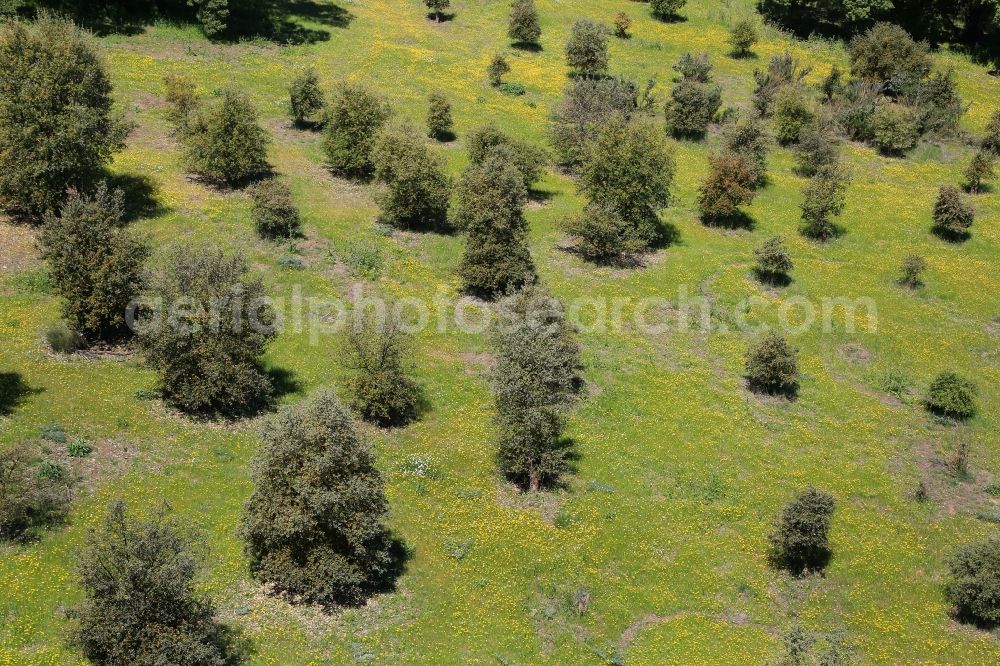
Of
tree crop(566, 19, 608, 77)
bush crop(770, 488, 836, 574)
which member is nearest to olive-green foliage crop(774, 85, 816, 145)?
tree crop(566, 19, 608, 77)

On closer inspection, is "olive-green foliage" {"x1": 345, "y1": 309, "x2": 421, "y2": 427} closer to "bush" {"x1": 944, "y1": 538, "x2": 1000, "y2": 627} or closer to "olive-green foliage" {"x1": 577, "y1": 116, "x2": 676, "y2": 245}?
"olive-green foliage" {"x1": 577, "y1": 116, "x2": 676, "y2": 245}

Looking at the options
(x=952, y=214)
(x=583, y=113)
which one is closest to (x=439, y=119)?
(x=583, y=113)

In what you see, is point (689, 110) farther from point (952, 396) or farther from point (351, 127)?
point (952, 396)

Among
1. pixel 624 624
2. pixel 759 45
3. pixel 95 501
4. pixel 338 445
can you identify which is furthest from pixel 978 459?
pixel 759 45

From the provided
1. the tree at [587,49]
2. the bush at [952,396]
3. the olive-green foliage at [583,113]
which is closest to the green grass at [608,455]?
the bush at [952,396]

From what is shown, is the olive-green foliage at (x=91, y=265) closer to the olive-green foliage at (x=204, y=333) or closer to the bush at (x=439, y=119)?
the olive-green foliage at (x=204, y=333)

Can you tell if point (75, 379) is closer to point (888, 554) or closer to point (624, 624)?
point (624, 624)

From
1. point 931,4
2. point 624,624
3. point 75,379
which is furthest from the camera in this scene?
point 931,4
